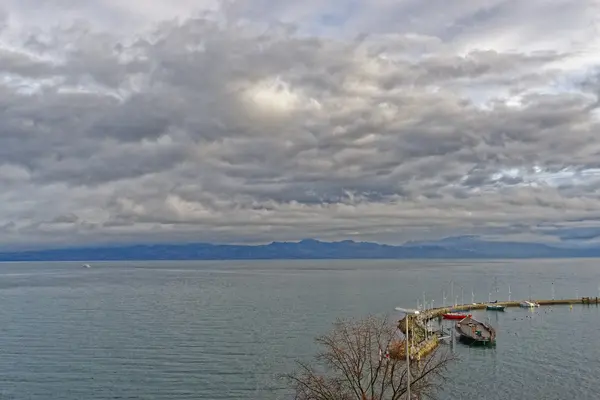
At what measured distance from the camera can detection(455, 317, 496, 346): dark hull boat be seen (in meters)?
104

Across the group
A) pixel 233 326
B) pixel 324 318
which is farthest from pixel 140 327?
pixel 324 318

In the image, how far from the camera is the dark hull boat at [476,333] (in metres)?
104

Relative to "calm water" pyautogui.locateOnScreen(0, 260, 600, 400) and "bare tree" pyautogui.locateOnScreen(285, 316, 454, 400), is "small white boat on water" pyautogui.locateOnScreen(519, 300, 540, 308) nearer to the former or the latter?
"calm water" pyautogui.locateOnScreen(0, 260, 600, 400)

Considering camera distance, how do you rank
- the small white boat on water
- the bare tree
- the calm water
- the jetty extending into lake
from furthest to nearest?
the small white boat on water
the jetty extending into lake
the calm water
the bare tree

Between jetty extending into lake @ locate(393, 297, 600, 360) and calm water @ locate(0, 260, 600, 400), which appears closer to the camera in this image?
calm water @ locate(0, 260, 600, 400)

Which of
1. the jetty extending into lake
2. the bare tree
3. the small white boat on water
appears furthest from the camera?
the small white boat on water

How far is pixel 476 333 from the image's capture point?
106188mm

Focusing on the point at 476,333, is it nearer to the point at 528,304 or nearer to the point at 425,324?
the point at 425,324

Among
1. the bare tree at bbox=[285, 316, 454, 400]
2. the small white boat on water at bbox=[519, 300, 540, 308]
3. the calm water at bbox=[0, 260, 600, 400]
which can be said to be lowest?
the small white boat on water at bbox=[519, 300, 540, 308]

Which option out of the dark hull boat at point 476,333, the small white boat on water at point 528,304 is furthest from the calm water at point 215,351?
the small white boat on water at point 528,304

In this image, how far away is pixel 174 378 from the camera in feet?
243

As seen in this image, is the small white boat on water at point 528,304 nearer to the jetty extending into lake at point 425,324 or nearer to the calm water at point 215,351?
the jetty extending into lake at point 425,324

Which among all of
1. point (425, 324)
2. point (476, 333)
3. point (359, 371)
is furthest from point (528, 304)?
point (359, 371)

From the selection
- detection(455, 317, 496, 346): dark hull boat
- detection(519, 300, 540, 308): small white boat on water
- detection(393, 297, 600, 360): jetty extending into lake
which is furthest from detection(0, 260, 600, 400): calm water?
detection(393, 297, 600, 360): jetty extending into lake
